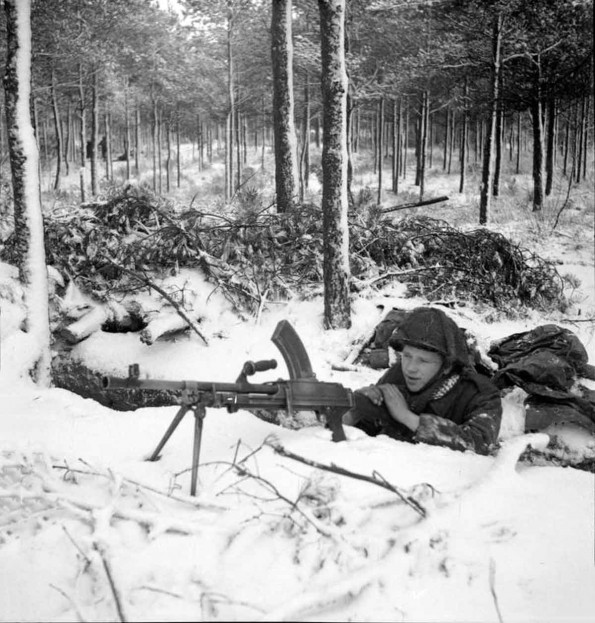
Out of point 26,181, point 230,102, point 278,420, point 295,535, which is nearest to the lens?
point 295,535

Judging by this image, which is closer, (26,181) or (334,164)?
(26,181)

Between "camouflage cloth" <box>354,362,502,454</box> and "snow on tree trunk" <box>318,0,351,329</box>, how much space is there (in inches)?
99.5

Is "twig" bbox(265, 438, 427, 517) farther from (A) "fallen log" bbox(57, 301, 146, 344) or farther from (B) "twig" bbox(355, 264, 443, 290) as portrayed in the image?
(B) "twig" bbox(355, 264, 443, 290)

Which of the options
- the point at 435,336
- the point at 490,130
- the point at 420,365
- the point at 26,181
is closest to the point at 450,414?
the point at 420,365

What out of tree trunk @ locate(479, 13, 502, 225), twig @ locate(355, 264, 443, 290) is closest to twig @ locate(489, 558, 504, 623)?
twig @ locate(355, 264, 443, 290)

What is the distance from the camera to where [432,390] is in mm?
2984

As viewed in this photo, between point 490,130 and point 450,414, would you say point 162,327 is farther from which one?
point 490,130

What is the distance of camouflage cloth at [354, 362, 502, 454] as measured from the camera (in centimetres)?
272

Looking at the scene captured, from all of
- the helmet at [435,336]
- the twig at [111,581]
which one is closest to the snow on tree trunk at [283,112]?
the helmet at [435,336]

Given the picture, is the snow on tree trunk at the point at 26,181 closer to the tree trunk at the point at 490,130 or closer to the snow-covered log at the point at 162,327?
the snow-covered log at the point at 162,327

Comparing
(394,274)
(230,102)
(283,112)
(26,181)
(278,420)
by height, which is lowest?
(278,420)

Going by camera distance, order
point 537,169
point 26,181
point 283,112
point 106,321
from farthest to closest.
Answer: point 537,169, point 283,112, point 106,321, point 26,181

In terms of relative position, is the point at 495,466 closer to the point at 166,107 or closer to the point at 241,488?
the point at 241,488

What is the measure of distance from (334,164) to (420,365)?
3.11 meters
